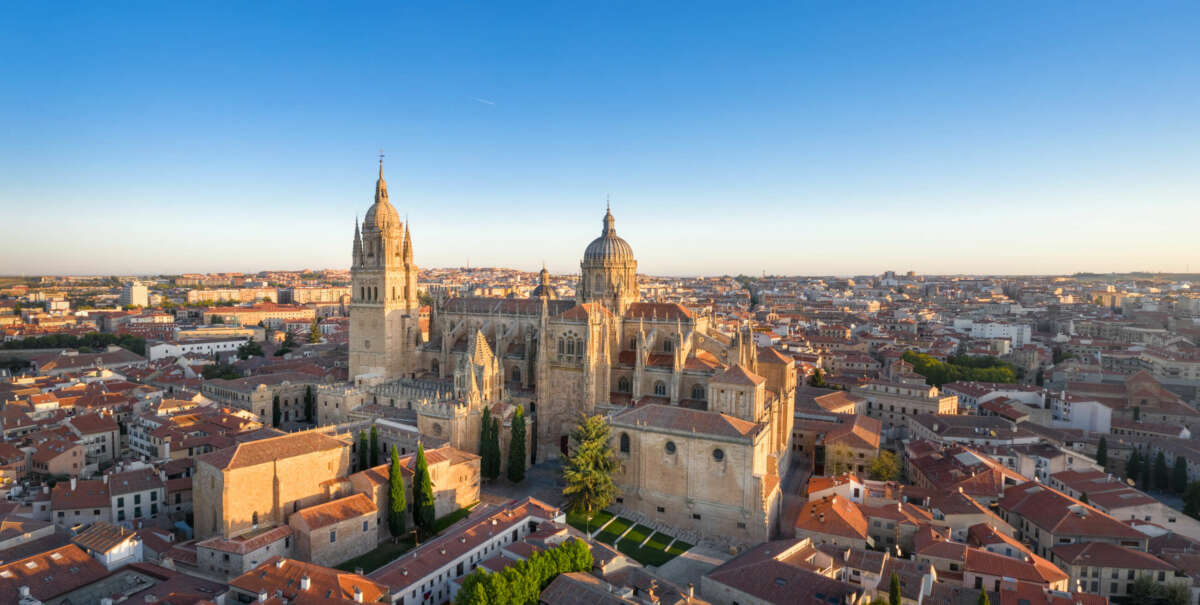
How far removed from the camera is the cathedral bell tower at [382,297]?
54906 mm

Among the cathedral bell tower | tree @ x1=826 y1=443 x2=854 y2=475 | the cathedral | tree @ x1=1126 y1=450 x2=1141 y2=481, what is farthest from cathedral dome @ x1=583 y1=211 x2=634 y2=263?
tree @ x1=1126 y1=450 x2=1141 y2=481

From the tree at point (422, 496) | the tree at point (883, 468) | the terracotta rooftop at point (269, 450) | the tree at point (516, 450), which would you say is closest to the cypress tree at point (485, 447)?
the tree at point (516, 450)

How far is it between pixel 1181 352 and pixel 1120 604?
68574 millimetres

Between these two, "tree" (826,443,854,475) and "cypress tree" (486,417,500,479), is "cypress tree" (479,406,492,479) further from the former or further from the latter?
"tree" (826,443,854,475)

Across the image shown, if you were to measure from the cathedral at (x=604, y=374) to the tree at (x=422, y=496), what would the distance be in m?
6.66

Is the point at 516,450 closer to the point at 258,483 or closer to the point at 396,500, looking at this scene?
the point at 396,500

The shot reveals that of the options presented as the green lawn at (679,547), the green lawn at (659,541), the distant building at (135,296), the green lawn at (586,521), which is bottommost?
the green lawn at (679,547)

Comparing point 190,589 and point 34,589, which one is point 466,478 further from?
point 34,589

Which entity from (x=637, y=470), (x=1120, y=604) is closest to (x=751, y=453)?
(x=637, y=470)

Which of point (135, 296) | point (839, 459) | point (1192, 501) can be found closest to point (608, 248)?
point (839, 459)

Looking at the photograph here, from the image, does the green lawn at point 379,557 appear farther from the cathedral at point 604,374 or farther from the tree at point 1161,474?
the tree at point 1161,474

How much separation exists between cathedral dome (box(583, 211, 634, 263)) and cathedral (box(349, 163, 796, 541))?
0.11 m

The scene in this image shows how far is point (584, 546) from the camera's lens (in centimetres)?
2959

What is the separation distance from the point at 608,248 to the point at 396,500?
28.3 metres
